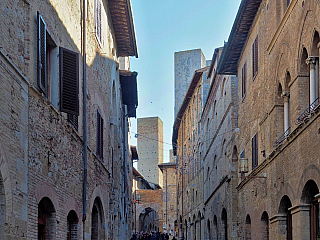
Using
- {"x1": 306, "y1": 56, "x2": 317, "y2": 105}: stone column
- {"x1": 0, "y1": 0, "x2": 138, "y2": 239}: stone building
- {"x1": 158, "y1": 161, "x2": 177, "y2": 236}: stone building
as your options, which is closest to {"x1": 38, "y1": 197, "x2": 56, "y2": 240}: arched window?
{"x1": 0, "y1": 0, "x2": 138, "y2": 239}: stone building

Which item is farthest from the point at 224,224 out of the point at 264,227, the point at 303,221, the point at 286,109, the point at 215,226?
the point at 303,221

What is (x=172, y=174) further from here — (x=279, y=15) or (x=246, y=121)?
(x=279, y=15)

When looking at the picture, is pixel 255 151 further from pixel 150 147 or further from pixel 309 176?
pixel 150 147

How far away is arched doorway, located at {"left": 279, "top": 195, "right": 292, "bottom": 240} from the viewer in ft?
43.8

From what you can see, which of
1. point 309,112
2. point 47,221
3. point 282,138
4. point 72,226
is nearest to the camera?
point 47,221

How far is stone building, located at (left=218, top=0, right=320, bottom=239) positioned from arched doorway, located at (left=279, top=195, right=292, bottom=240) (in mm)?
24

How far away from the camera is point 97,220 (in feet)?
53.0

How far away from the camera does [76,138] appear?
1266cm

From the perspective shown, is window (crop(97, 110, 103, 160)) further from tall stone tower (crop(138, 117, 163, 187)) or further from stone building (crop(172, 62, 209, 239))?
tall stone tower (crop(138, 117, 163, 187))

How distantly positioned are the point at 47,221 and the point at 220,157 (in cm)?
1558

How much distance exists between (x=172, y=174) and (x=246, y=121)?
40052 mm

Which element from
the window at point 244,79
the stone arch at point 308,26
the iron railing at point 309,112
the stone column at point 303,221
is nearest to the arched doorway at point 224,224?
the window at point 244,79

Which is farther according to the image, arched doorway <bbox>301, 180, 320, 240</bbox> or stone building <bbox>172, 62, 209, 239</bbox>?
stone building <bbox>172, 62, 209, 239</bbox>

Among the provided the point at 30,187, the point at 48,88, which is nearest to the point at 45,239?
the point at 30,187
